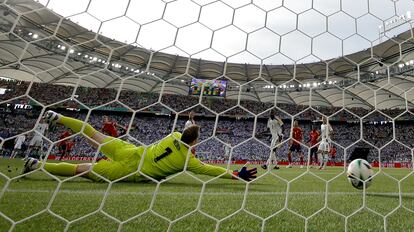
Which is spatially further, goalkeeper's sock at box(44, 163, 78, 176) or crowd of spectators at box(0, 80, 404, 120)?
crowd of spectators at box(0, 80, 404, 120)

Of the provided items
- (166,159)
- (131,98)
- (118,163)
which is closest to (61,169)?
(118,163)

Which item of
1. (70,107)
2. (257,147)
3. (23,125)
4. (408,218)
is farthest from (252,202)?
(257,147)

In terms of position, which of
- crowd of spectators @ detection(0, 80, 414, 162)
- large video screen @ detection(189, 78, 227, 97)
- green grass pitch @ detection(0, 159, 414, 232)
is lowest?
crowd of spectators @ detection(0, 80, 414, 162)

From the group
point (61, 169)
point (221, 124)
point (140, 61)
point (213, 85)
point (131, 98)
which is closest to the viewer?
point (61, 169)

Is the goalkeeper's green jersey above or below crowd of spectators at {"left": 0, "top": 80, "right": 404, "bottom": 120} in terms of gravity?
above

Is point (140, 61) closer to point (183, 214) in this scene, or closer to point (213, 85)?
point (213, 85)

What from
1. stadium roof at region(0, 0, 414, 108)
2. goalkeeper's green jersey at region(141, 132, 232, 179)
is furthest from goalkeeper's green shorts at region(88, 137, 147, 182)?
stadium roof at region(0, 0, 414, 108)

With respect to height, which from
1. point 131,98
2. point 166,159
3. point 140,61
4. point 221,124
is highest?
point 140,61

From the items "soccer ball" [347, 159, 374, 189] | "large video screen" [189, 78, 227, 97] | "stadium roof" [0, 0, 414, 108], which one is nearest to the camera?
"stadium roof" [0, 0, 414, 108]

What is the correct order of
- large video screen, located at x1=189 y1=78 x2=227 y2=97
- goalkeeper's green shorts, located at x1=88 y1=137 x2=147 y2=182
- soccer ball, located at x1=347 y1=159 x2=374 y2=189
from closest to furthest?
goalkeeper's green shorts, located at x1=88 y1=137 x2=147 y2=182
soccer ball, located at x1=347 y1=159 x2=374 y2=189
large video screen, located at x1=189 y1=78 x2=227 y2=97

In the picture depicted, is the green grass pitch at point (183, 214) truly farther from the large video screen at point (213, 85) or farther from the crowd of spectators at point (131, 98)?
the crowd of spectators at point (131, 98)

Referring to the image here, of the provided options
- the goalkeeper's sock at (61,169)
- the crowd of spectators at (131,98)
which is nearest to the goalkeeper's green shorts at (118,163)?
the goalkeeper's sock at (61,169)

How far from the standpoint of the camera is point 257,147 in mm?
14797

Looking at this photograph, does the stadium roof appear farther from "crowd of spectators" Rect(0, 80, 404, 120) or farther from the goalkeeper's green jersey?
"crowd of spectators" Rect(0, 80, 404, 120)
